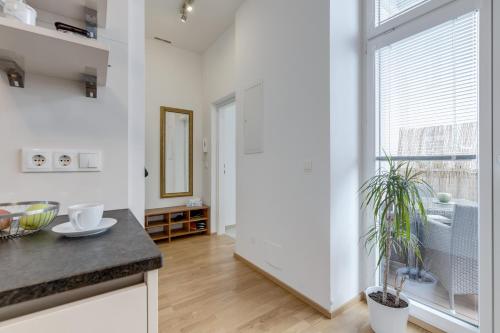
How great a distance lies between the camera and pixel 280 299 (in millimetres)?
1929

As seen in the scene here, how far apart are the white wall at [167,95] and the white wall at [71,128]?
2.50m

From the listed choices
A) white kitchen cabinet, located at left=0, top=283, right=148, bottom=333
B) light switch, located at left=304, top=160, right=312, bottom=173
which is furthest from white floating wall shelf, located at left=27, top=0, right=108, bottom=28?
light switch, located at left=304, top=160, right=312, bottom=173

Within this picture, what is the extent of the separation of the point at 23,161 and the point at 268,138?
1802 mm

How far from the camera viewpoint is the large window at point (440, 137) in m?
1.41

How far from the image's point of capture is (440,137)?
1.53m

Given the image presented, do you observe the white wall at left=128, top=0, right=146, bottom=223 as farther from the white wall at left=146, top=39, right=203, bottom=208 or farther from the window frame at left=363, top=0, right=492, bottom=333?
the white wall at left=146, top=39, right=203, bottom=208

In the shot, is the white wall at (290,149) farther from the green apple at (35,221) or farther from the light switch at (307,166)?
the green apple at (35,221)

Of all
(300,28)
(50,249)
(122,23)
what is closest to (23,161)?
(50,249)

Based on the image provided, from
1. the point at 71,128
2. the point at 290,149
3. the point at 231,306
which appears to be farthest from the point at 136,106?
the point at 231,306

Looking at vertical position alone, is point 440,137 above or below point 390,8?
below

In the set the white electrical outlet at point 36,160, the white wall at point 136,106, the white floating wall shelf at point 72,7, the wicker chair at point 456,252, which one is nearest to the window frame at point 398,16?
the wicker chair at point 456,252

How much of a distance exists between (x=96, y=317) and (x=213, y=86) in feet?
11.8

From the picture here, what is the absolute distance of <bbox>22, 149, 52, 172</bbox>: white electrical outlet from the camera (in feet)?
3.07

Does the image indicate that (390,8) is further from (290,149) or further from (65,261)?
(65,261)
